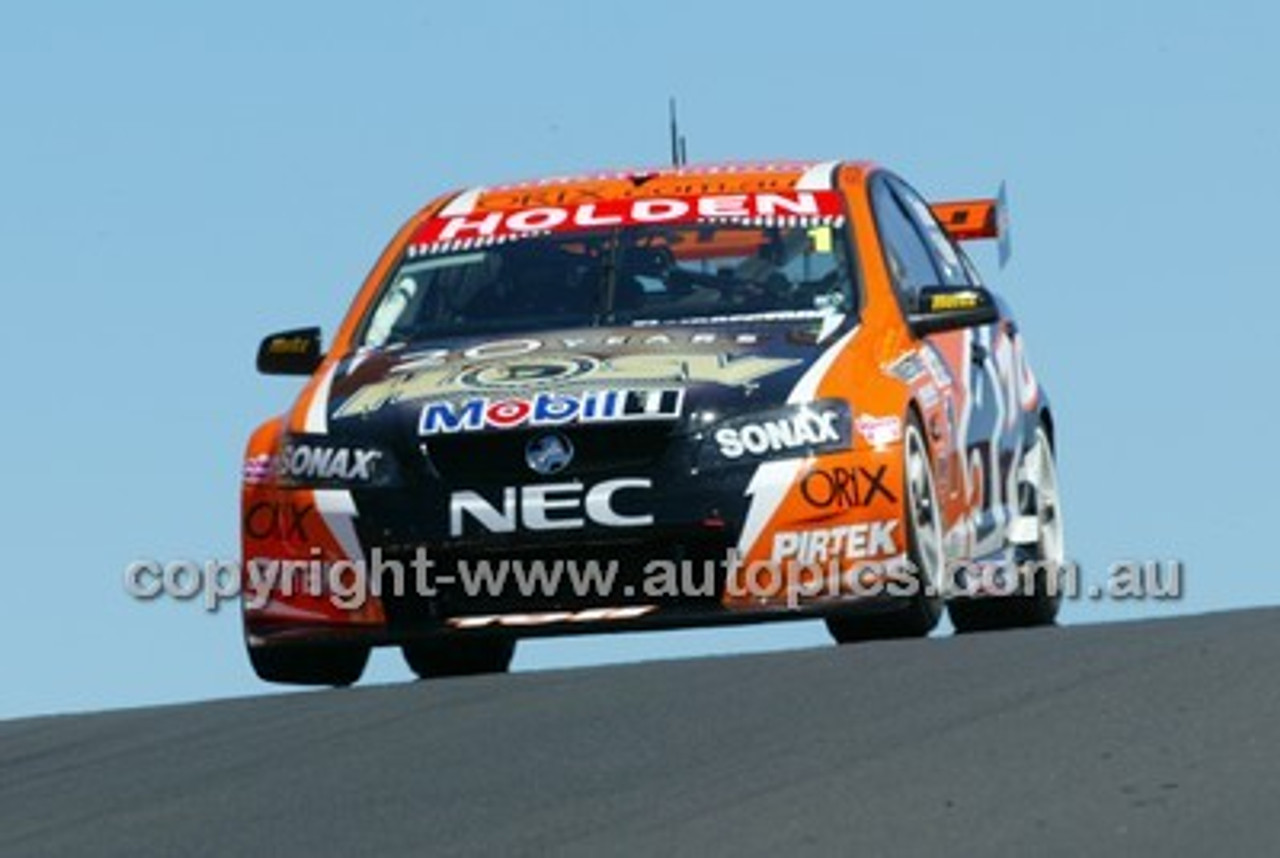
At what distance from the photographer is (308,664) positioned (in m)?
12.3

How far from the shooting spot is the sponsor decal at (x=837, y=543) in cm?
1173

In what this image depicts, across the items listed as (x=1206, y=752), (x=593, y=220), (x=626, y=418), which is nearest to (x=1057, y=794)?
(x=1206, y=752)

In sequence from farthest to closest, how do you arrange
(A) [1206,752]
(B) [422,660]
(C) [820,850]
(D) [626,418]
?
1. (B) [422,660]
2. (D) [626,418]
3. (A) [1206,752]
4. (C) [820,850]

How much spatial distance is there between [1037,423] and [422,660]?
2282 millimetres

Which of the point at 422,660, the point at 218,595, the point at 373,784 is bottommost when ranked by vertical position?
the point at 422,660

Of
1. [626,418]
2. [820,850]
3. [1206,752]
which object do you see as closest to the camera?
[820,850]

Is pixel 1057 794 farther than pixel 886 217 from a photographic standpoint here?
No

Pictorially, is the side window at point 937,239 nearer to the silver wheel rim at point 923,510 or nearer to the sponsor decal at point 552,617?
the silver wheel rim at point 923,510

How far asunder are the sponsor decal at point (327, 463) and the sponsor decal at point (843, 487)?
119cm

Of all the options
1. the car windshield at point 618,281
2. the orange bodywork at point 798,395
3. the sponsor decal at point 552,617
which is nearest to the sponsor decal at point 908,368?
the orange bodywork at point 798,395

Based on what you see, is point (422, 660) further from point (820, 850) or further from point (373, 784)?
point (820, 850)

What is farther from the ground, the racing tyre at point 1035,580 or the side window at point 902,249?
the side window at point 902,249

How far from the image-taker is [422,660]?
1412 cm

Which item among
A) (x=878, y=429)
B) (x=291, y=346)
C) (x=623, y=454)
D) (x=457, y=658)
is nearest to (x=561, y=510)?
(x=623, y=454)
